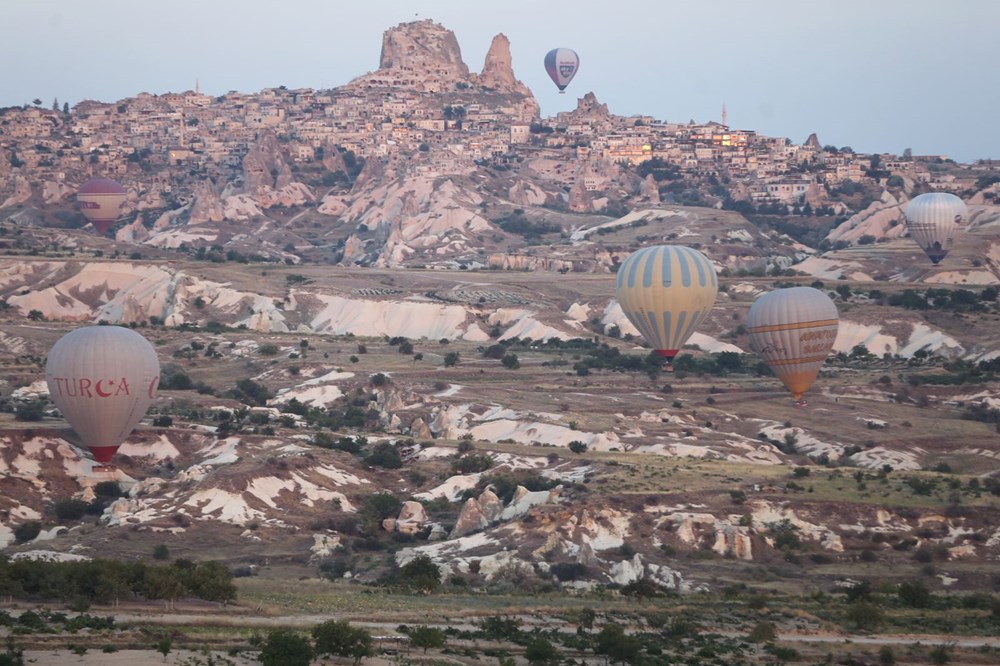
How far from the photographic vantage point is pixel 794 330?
8138cm

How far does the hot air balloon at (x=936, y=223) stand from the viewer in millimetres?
133750

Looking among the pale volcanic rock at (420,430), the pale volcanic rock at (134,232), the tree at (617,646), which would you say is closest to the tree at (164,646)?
the tree at (617,646)

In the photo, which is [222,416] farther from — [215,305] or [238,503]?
[215,305]

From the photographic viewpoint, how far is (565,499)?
211ft

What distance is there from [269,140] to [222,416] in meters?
109

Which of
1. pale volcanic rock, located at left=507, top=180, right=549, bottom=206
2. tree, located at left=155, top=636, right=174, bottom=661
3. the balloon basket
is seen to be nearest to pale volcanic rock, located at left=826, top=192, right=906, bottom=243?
pale volcanic rock, located at left=507, top=180, right=549, bottom=206

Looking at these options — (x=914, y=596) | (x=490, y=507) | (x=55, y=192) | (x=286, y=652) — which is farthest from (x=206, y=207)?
(x=286, y=652)

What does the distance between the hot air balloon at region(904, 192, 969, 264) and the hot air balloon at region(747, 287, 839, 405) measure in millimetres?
52946

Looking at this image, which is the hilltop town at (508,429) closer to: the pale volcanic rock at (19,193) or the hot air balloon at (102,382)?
the pale volcanic rock at (19,193)

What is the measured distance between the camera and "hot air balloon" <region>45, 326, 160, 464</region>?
66.9 metres

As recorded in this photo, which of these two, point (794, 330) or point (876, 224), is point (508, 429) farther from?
point (876, 224)

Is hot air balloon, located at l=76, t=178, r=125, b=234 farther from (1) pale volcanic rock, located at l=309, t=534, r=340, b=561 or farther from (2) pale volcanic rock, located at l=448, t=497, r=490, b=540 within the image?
(2) pale volcanic rock, located at l=448, t=497, r=490, b=540

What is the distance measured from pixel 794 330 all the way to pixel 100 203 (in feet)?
316

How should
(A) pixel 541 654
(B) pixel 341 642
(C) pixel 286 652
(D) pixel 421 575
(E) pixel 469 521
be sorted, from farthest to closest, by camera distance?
(E) pixel 469 521, (D) pixel 421 575, (A) pixel 541 654, (B) pixel 341 642, (C) pixel 286 652
